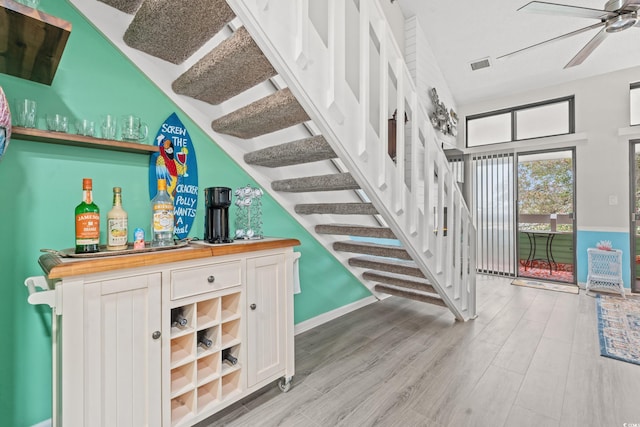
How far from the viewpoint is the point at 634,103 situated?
4.14m

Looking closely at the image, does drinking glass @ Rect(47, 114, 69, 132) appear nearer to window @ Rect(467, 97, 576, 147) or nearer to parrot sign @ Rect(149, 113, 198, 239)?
parrot sign @ Rect(149, 113, 198, 239)

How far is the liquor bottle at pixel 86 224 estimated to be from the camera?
1.31 meters

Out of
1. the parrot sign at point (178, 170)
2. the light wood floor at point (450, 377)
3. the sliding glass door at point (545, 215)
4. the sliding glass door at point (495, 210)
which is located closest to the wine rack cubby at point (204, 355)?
the light wood floor at point (450, 377)

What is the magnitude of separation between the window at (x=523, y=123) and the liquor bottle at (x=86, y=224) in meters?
5.90

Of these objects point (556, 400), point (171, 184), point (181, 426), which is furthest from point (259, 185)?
point (556, 400)

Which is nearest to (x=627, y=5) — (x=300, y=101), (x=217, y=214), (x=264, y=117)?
(x=300, y=101)

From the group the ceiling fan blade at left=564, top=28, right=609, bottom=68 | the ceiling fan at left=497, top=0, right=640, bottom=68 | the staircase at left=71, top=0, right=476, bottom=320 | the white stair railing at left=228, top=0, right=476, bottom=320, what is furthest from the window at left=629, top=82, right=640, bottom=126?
the staircase at left=71, top=0, right=476, bottom=320

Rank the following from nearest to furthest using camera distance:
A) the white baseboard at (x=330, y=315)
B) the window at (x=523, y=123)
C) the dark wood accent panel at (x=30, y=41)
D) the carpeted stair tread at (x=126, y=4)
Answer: the dark wood accent panel at (x=30, y=41), the carpeted stair tread at (x=126, y=4), the white baseboard at (x=330, y=315), the window at (x=523, y=123)

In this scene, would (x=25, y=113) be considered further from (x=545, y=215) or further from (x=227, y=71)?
(x=545, y=215)

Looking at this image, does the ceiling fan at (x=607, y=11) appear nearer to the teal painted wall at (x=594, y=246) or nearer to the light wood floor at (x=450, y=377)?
the light wood floor at (x=450, y=377)

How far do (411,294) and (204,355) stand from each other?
7.61 ft

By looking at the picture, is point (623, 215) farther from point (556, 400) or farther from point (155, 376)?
point (155, 376)

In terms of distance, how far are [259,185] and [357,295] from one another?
184cm

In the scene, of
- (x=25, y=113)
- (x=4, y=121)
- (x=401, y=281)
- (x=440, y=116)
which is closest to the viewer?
(x=4, y=121)
